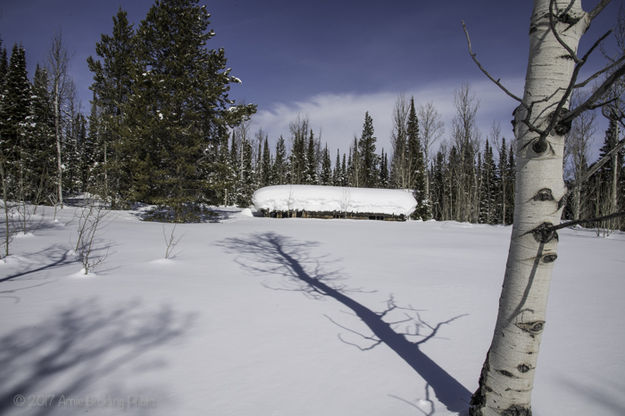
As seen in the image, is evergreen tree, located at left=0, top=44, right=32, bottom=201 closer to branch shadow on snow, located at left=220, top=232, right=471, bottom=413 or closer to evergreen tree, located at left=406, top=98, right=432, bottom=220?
branch shadow on snow, located at left=220, top=232, right=471, bottom=413

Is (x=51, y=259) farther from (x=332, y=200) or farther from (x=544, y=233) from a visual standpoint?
(x=332, y=200)

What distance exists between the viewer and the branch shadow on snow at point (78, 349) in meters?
1.83

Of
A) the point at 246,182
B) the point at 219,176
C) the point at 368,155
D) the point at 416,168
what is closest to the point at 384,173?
the point at 368,155

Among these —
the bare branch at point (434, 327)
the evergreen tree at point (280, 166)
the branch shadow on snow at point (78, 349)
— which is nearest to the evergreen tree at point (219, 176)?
the branch shadow on snow at point (78, 349)

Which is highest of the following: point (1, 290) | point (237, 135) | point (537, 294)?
point (237, 135)

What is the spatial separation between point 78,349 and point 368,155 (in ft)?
144

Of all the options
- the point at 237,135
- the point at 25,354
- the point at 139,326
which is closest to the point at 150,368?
the point at 139,326

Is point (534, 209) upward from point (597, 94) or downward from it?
downward

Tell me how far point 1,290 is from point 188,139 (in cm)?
1048

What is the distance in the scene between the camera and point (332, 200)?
1945cm

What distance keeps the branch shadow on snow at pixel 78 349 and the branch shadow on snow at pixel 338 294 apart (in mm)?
1718

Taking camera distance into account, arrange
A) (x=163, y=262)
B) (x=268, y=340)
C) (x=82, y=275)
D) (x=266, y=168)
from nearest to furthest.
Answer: (x=268, y=340)
(x=82, y=275)
(x=163, y=262)
(x=266, y=168)

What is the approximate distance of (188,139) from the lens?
1283cm

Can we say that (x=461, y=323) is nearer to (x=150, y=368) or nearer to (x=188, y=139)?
(x=150, y=368)
